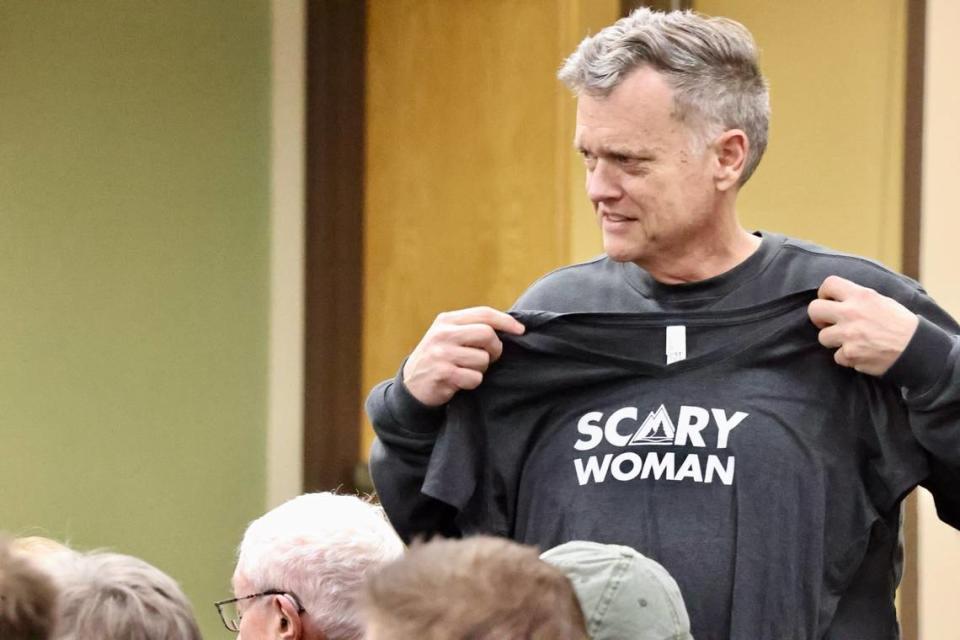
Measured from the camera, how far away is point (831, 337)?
206 cm

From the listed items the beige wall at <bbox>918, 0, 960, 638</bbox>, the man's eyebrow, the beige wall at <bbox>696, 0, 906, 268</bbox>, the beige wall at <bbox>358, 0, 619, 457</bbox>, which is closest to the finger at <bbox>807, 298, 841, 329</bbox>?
the man's eyebrow

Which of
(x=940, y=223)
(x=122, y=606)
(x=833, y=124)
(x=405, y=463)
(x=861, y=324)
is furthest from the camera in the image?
(x=833, y=124)

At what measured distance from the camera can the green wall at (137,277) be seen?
4379mm

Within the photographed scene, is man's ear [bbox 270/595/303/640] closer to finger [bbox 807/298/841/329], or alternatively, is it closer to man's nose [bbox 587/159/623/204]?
man's nose [bbox 587/159/623/204]

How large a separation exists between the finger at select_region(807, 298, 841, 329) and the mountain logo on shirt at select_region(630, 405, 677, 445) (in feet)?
0.72

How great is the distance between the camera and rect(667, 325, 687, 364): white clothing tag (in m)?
2.14

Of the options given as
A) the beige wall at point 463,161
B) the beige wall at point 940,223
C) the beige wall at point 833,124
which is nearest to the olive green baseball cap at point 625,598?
the beige wall at point 940,223

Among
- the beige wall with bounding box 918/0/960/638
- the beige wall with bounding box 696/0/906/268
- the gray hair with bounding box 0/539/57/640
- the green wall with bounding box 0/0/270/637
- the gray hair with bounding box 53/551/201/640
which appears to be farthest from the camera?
the green wall with bounding box 0/0/270/637

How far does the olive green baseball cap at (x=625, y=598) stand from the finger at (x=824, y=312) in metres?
0.54

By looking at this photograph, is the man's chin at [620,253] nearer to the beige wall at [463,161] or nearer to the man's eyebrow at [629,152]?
the man's eyebrow at [629,152]

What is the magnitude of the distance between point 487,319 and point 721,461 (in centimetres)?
36

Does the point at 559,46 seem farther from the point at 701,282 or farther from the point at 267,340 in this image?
the point at 701,282

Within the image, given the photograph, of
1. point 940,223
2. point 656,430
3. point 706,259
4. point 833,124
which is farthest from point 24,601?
point 833,124

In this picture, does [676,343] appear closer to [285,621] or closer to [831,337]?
[831,337]
